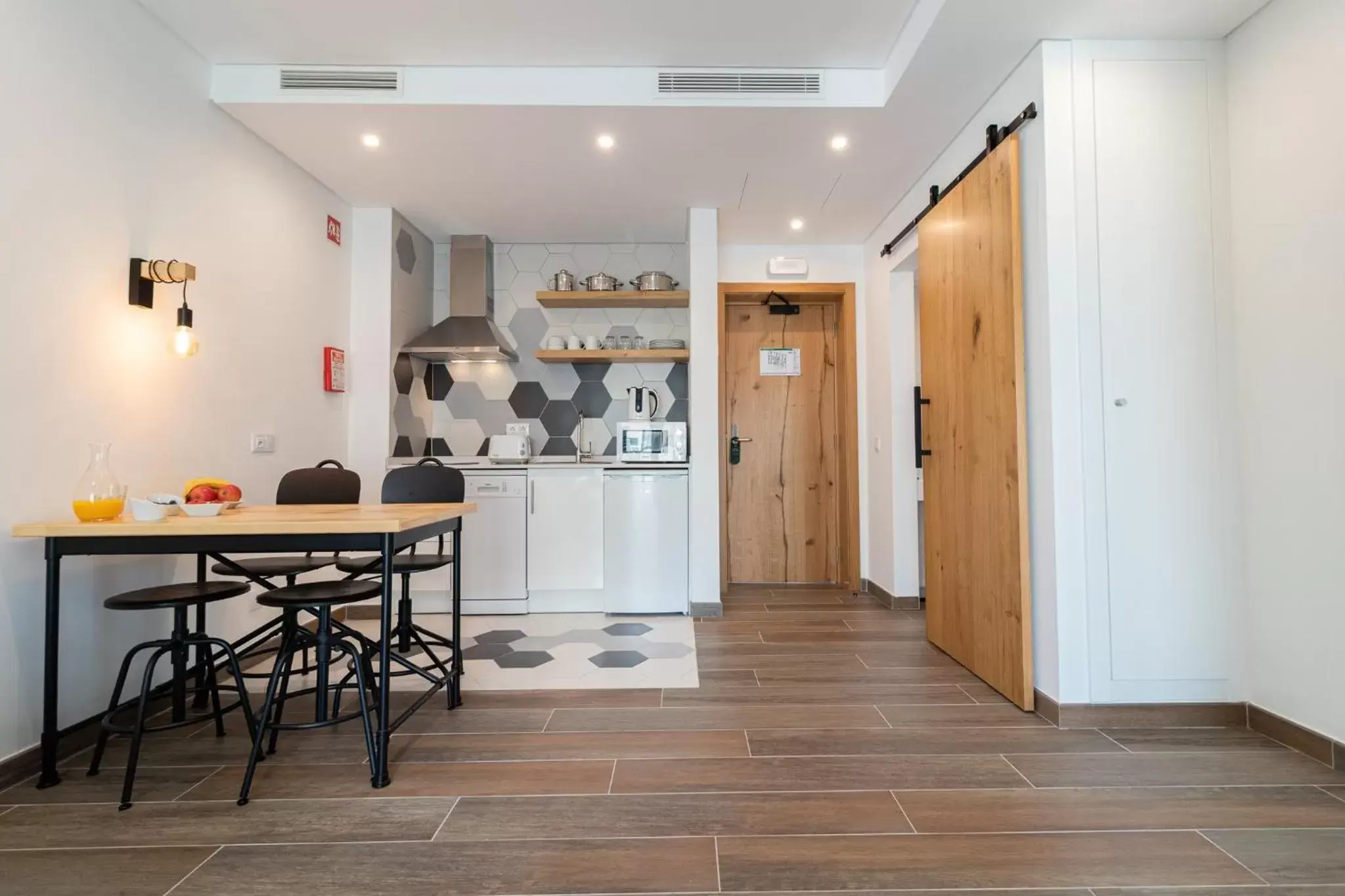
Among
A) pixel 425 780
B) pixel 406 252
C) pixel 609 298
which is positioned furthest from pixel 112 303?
pixel 609 298

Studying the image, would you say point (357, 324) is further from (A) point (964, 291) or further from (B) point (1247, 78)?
(B) point (1247, 78)

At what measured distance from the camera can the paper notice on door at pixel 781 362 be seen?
4875 millimetres

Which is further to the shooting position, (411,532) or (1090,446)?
(1090,446)

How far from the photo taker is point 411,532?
2074 mm

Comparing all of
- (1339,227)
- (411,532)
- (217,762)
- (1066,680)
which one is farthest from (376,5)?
(1066,680)

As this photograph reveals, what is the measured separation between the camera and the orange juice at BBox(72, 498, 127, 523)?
6.26 feet

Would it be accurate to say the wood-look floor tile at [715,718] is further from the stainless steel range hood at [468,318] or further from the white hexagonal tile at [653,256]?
the white hexagonal tile at [653,256]

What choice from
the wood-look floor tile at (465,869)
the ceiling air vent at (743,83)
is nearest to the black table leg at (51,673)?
the wood-look floor tile at (465,869)

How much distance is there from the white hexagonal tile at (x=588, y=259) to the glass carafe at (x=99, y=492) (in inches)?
124

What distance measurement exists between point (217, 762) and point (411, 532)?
898 millimetres

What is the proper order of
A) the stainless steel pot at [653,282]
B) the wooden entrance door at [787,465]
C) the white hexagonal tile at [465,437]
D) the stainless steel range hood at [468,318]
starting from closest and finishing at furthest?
the stainless steel range hood at [468,318], the stainless steel pot at [653,282], the white hexagonal tile at [465,437], the wooden entrance door at [787,465]

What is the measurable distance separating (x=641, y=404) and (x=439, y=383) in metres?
1.45

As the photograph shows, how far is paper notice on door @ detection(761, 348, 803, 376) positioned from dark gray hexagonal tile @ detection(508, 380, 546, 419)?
64.2 inches

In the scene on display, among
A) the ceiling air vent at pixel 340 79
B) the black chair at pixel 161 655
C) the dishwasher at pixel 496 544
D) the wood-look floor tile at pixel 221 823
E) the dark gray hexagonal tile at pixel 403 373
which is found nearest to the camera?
the wood-look floor tile at pixel 221 823
